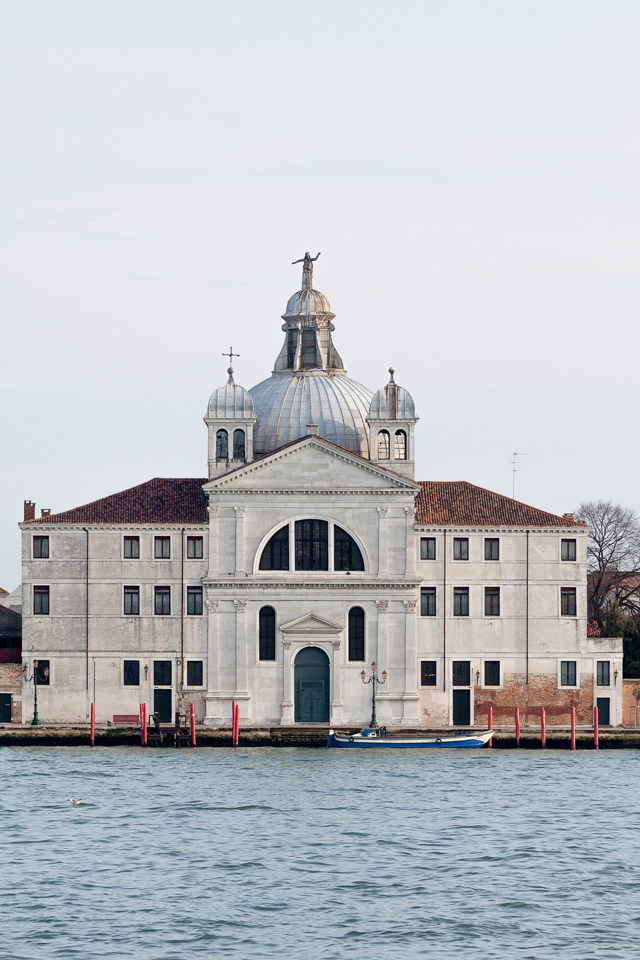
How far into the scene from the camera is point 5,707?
198ft

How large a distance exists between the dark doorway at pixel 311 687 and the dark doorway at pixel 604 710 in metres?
8.70

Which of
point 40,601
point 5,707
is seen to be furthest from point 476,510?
point 5,707

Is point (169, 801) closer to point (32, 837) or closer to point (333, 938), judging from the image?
point (32, 837)

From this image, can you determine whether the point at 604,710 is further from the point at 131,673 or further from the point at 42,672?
the point at 42,672

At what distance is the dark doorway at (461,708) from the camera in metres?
60.4

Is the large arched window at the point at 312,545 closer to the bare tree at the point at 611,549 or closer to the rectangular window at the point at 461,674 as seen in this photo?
the rectangular window at the point at 461,674

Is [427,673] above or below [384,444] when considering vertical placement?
below

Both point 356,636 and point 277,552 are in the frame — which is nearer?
point 277,552

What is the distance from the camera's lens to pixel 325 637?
2354 inches

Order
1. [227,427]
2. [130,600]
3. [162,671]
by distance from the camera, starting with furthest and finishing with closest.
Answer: [227,427] < [162,671] < [130,600]

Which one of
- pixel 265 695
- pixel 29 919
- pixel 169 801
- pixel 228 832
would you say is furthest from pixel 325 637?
pixel 29 919

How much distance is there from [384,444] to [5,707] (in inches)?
584

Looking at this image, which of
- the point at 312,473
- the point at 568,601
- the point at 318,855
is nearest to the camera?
the point at 318,855

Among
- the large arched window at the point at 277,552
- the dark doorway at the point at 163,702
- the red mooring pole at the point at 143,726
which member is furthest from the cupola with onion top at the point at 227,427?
the red mooring pole at the point at 143,726
